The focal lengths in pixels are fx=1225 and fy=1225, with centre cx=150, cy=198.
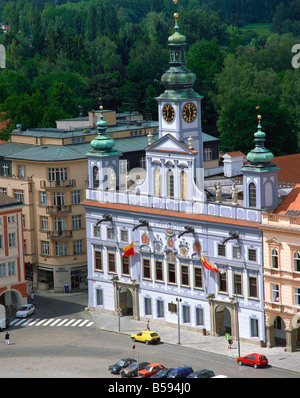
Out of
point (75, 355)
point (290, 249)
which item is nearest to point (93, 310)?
point (75, 355)

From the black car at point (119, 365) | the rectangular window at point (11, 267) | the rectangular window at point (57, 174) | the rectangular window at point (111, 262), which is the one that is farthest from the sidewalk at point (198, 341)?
the rectangular window at point (57, 174)

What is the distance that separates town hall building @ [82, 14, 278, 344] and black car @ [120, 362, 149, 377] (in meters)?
16.5

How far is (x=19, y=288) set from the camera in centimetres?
15525

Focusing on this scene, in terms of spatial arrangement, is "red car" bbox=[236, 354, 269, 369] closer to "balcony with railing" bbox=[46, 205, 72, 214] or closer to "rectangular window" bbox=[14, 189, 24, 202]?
"balcony with railing" bbox=[46, 205, 72, 214]

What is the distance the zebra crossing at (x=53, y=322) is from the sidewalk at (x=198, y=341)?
153 cm

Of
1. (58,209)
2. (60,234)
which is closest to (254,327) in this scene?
(60,234)

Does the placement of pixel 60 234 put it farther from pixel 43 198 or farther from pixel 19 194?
pixel 19 194

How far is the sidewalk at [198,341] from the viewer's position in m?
129

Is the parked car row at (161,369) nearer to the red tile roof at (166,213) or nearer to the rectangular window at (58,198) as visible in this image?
the red tile roof at (166,213)

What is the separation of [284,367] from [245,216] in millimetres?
17918

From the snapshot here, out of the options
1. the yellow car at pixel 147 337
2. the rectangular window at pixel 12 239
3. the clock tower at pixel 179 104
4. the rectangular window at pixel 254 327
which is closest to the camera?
the rectangular window at pixel 254 327

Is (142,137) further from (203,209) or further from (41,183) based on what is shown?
(203,209)

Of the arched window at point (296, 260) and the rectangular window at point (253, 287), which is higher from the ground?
the arched window at point (296, 260)

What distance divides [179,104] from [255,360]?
1328 inches
